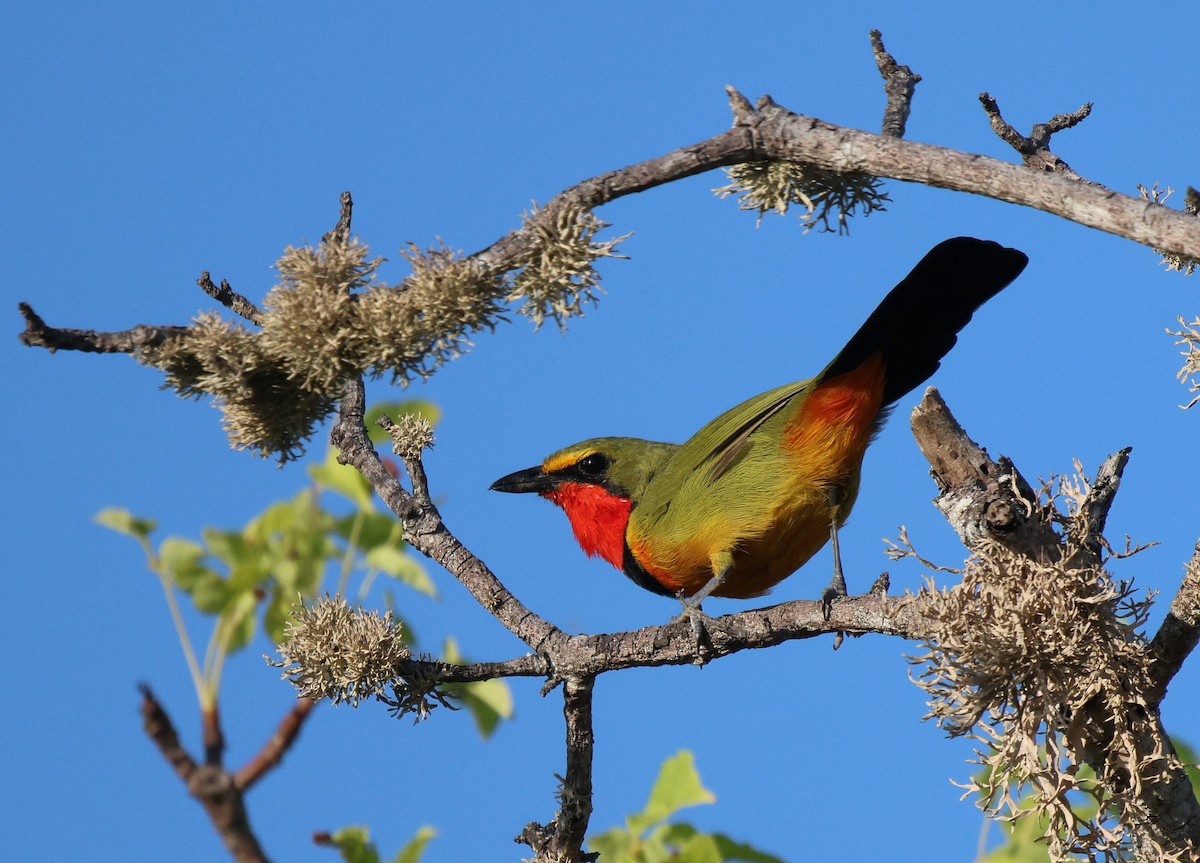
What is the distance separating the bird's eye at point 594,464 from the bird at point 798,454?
46 cm

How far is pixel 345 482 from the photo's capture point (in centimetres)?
448

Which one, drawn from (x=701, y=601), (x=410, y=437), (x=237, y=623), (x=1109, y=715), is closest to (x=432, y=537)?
(x=410, y=437)

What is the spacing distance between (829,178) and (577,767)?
6.17 feet

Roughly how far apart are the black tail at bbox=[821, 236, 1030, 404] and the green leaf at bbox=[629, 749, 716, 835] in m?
1.40

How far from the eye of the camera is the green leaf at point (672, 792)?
3.32 m

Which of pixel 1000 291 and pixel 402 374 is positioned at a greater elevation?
pixel 1000 291

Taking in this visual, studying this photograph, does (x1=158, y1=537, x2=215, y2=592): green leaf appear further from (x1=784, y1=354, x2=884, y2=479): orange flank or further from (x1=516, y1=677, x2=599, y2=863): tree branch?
(x1=784, y1=354, x2=884, y2=479): orange flank

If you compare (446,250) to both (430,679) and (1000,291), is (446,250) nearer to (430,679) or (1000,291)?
(430,679)

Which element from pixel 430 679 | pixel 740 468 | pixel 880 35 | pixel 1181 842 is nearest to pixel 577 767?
pixel 430 679

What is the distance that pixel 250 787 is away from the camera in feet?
13.8

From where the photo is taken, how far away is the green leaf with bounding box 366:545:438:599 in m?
4.42

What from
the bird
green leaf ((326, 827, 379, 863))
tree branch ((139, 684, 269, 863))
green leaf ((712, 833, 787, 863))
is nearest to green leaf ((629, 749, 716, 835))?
green leaf ((712, 833, 787, 863))

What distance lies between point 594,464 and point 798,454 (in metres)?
1.13

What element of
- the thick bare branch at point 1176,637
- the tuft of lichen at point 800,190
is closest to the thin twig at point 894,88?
the tuft of lichen at point 800,190
